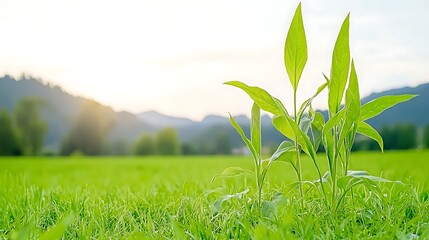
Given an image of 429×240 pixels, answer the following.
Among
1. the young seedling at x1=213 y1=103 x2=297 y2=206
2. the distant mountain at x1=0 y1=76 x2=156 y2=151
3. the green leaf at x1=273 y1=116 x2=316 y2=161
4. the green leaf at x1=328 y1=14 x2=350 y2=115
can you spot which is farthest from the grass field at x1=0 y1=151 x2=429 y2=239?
the distant mountain at x1=0 y1=76 x2=156 y2=151

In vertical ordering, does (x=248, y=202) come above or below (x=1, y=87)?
below

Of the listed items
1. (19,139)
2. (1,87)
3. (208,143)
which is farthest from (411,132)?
(1,87)

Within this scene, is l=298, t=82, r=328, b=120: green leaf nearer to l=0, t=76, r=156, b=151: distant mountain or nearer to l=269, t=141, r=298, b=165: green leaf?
l=269, t=141, r=298, b=165: green leaf

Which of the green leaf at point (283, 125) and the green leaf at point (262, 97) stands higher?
the green leaf at point (262, 97)

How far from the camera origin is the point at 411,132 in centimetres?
2634

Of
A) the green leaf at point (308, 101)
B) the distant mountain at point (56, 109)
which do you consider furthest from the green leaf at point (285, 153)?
the distant mountain at point (56, 109)

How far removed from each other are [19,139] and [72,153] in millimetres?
3332

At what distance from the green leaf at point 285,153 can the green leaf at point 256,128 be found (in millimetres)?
98

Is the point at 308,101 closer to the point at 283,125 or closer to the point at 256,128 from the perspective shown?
the point at 283,125

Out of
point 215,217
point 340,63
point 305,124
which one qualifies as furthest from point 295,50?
point 215,217

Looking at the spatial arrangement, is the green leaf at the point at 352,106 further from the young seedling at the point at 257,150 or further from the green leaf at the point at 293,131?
the young seedling at the point at 257,150

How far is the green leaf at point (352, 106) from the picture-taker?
184 cm

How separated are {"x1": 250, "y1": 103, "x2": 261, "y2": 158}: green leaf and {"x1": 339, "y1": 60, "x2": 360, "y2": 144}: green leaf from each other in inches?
13.9

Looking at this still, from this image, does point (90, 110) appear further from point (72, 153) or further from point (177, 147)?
point (177, 147)
